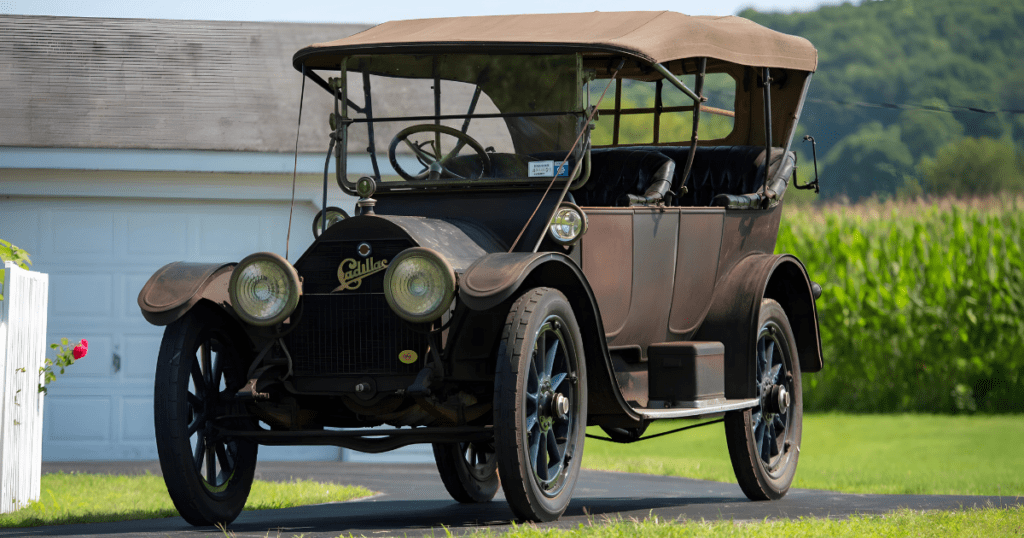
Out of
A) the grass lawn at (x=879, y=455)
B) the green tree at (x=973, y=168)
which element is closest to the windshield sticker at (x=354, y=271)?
the grass lawn at (x=879, y=455)

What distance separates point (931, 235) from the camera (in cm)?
2088

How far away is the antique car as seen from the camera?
6.08 m

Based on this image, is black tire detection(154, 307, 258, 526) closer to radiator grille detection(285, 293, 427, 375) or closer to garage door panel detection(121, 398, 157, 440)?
radiator grille detection(285, 293, 427, 375)

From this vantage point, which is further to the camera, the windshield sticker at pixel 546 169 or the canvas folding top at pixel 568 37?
the windshield sticker at pixel 546 169

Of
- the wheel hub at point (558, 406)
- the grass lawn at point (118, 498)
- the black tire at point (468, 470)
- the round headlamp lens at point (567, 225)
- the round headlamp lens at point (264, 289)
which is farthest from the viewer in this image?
the black tire at point (468, 470)

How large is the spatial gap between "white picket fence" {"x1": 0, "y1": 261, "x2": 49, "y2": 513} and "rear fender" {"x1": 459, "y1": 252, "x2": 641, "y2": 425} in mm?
3558

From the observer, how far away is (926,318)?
19.2 meters

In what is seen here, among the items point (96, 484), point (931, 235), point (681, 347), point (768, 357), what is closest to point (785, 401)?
point (768, 357)

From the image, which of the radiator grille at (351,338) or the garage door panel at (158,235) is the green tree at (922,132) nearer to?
the garage door panel at (158,235)

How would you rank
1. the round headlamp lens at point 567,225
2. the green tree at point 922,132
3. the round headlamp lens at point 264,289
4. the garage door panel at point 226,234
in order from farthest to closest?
the green tree at point 922,132 → the garage door panel at point 226,234 → the round headlamp lens at point 567,225 → the round headlamp lens at point 264,289

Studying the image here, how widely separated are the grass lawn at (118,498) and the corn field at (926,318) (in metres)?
11.5

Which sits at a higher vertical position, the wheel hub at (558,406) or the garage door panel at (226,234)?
the garage door panel at (226,234)

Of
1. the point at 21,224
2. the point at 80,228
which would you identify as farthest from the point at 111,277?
the point at 21,224

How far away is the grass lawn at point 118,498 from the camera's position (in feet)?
25.0
